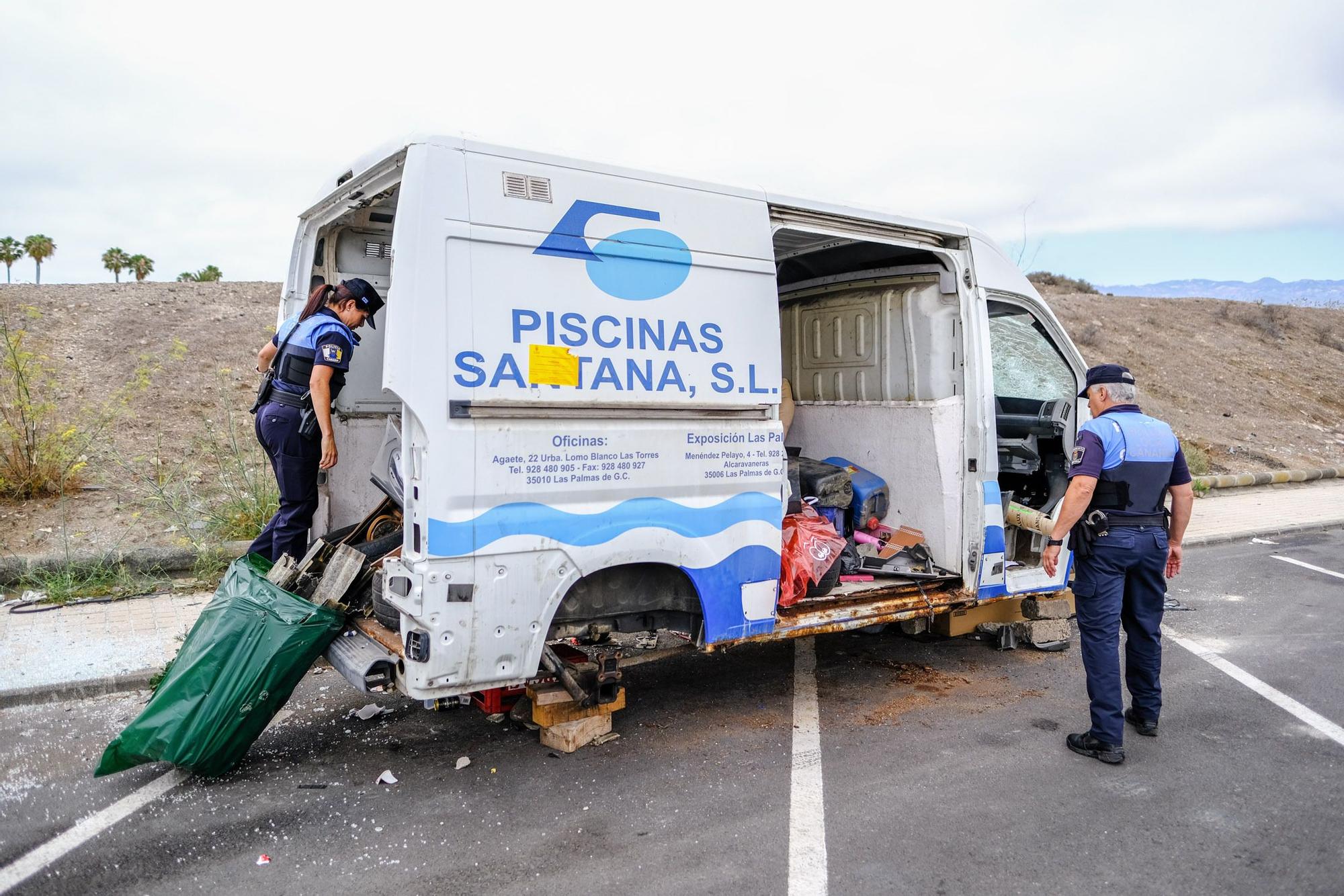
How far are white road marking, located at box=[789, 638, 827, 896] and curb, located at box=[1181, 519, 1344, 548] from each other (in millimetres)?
5866

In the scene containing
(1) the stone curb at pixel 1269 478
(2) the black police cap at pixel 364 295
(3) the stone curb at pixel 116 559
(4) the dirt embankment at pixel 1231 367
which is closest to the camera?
(2) the black police cap at pixel 364 295

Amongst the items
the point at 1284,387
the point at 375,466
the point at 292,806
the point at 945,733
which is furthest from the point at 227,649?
the point at 1284,387

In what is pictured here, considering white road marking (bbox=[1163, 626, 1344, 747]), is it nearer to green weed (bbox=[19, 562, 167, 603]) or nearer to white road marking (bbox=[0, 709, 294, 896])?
white road marking (bbox=[0, 709, 294, 896])

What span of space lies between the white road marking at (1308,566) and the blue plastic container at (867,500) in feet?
16.3

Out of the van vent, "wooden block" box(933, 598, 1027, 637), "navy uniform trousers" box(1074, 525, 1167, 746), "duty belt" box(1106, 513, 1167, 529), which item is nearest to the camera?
the van vent

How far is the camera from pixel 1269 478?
1280 cm

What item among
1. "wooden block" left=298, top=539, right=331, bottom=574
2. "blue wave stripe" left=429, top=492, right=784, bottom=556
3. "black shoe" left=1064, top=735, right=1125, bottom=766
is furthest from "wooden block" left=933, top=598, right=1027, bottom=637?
"wooden block" left=298, top=539, right=331, bottom=574

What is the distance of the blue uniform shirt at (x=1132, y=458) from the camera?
159 inches

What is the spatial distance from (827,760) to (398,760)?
1889 millimetres

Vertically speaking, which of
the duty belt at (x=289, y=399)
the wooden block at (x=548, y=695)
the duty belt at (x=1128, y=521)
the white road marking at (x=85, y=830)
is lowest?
the white road marking at (x=85, y=830)

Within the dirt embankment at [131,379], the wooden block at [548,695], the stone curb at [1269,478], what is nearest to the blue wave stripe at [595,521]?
the wooden block at [548,695]

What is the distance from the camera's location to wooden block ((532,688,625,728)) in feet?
12.7

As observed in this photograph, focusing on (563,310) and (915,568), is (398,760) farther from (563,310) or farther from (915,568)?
(915,568)

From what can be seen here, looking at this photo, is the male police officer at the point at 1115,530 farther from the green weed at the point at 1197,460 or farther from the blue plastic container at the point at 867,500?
the green weed at the point at 1197,460
